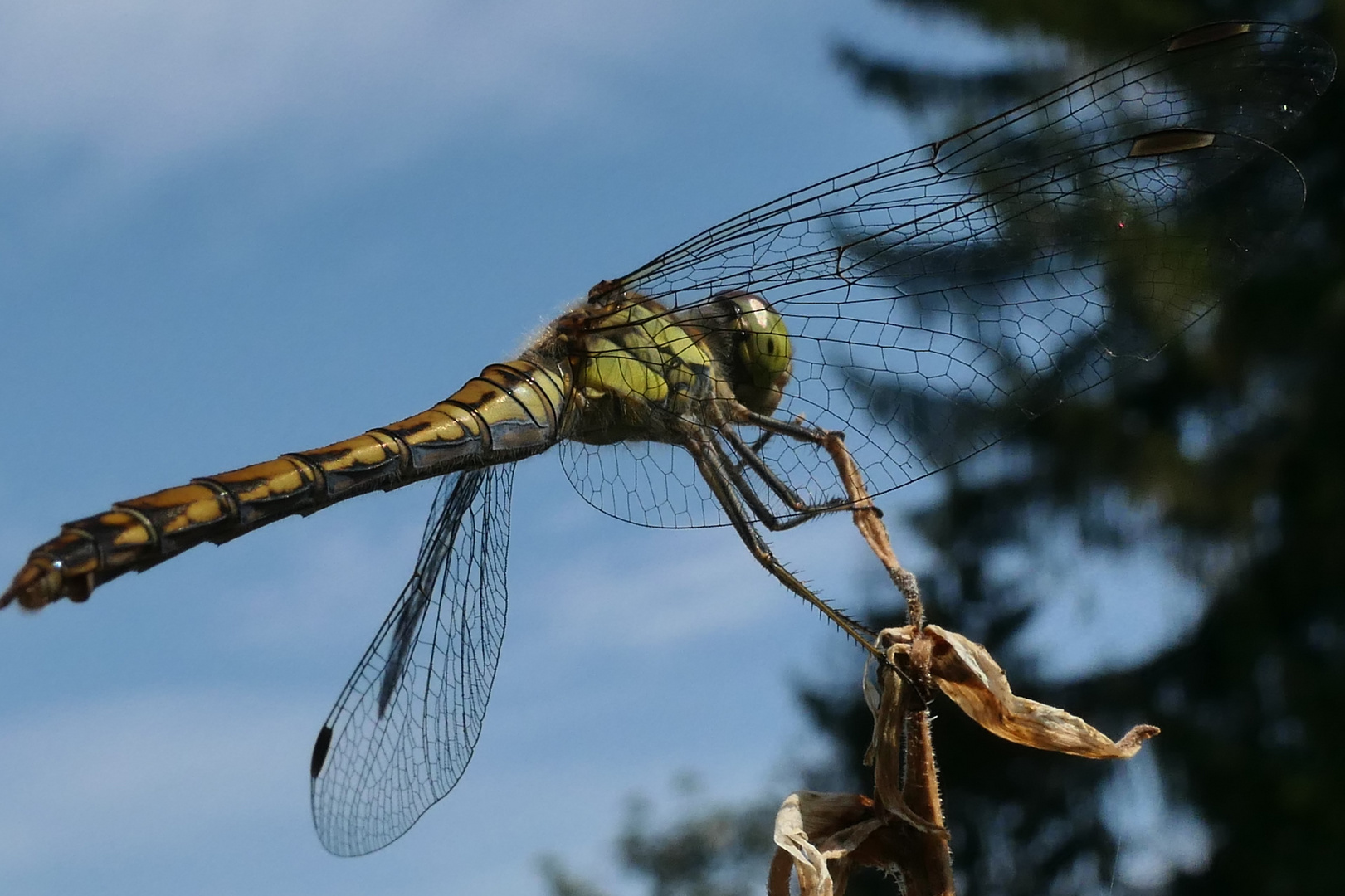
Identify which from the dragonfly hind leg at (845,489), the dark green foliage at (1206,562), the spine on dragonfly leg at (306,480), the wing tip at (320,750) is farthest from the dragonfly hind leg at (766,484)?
the dark green foliage at (1206,562)

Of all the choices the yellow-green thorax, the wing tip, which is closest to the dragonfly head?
the yellow-green thorax

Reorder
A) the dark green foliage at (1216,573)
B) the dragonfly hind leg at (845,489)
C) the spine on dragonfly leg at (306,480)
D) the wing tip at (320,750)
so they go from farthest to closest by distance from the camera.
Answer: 1. the dark green foliage at (1216,573)
2. the wing tip at (320,750)
3. the dragonfly hind leg at (845,489)
4. the spine on dragonfly leg at (306,480)

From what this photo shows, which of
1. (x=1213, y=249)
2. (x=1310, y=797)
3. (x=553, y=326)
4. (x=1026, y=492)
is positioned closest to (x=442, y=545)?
(x=553, y=326)

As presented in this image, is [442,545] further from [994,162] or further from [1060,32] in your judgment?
[1060,32]

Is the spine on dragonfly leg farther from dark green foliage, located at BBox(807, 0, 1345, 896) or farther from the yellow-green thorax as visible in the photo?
dark green foliage, located at BBox(807, 0, 1345, 896)

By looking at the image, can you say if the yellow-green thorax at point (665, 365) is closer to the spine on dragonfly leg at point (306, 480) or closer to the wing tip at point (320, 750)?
the spine on dragonfly leg at point (306, 480)

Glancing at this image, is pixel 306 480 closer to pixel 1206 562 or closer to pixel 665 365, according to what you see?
pixel 665 365
